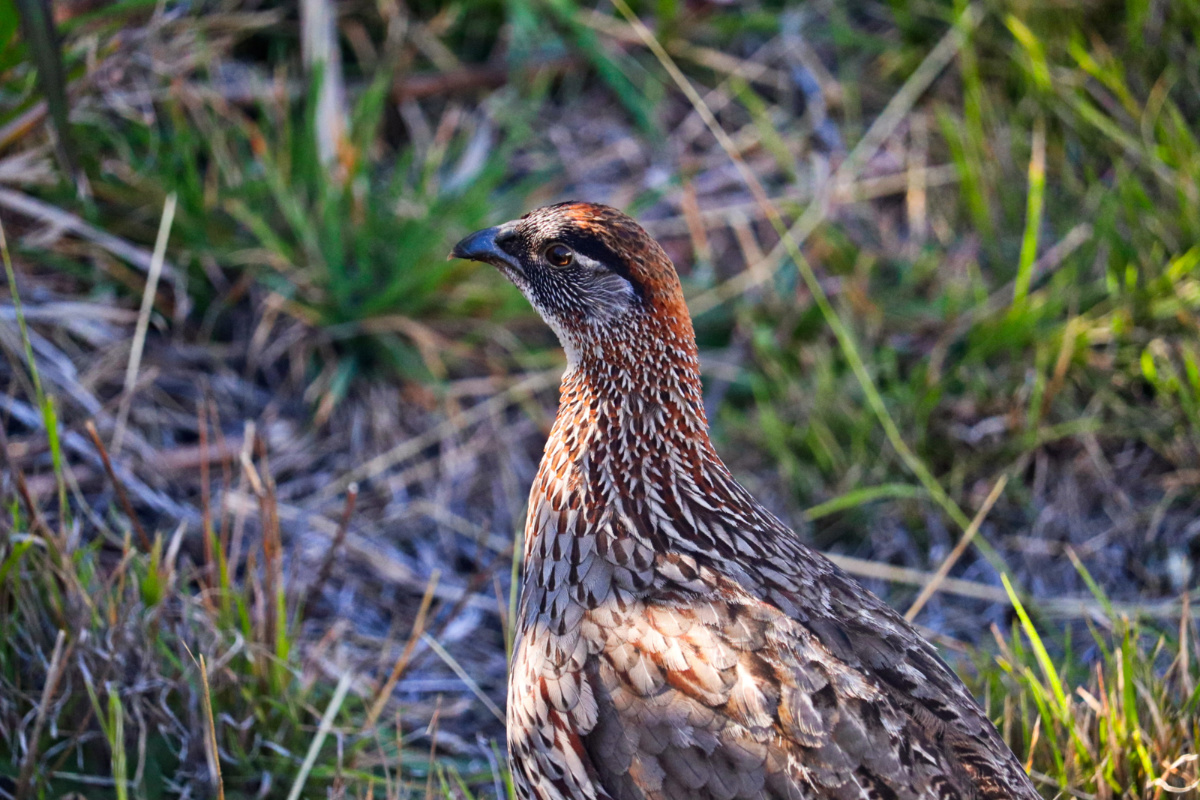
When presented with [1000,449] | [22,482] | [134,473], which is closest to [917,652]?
[1000,449]

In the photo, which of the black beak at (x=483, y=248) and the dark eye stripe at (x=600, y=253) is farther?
the black beak at (x=483, y=248)

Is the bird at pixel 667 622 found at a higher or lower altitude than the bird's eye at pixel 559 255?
lower

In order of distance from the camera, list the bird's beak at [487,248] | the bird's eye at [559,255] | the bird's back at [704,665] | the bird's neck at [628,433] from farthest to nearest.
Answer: the bird's beak at [487,248] < the bird's eye at [559,255] < the bird's neck at [628,433] < the bird's back at [704,665]

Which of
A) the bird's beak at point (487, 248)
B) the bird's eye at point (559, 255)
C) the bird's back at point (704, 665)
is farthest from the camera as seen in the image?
the bird's beak at point (487, 248)

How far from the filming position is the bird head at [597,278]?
2.63m

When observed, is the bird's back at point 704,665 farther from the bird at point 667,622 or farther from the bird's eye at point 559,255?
the bird's eye at point 559,255

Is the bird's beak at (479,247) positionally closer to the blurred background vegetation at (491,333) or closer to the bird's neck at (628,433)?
the bird's neck at (628,433)

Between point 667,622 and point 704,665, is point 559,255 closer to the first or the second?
point 667,622

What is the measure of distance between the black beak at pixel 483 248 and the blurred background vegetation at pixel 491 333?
2.53 feet

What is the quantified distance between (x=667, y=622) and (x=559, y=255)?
0.92 m

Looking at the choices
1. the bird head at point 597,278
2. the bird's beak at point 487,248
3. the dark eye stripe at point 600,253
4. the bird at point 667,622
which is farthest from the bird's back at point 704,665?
the bird's beak at point 487,248

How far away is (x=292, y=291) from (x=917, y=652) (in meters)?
2.70

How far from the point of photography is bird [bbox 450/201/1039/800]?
2.18 meters

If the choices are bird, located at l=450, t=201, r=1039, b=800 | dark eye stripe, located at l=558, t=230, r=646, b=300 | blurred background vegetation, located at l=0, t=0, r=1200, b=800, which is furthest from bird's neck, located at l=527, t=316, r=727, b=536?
blurred background vegetation, located at l=0, t=0, r=1200, b=800
